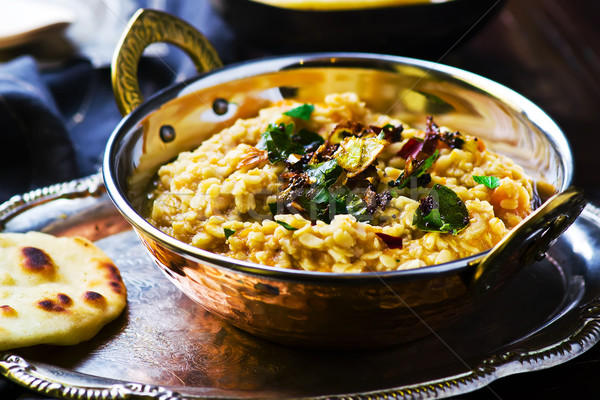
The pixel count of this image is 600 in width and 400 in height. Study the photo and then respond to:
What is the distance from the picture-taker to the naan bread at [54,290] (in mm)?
1725

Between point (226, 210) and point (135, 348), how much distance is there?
0.46 meters

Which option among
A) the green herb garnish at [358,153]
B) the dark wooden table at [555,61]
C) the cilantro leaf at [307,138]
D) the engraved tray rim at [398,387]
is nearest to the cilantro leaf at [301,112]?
the cilantro leaf at [307,138]

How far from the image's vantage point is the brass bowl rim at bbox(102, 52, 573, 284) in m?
1.49

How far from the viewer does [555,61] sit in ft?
12.5

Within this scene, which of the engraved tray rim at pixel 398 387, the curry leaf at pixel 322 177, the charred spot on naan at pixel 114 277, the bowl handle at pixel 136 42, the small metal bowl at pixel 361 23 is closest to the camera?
the engraved tray rim at pixel 398 387

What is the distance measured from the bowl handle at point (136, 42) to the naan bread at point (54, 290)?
55cm

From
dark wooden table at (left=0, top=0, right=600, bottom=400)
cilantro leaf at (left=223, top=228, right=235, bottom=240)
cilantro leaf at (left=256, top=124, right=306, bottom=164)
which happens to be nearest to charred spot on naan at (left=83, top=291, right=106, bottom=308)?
cilantro leaf at (left=223, top=228, right=235, bottom=240)

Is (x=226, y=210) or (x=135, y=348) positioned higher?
(x=226, y=210)

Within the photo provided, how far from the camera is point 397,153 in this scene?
208cm

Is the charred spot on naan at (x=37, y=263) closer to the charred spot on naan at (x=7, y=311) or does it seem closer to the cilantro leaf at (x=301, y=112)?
the charred spot on naan at (x=7, y=311)

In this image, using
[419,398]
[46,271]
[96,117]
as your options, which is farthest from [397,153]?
[96,117]

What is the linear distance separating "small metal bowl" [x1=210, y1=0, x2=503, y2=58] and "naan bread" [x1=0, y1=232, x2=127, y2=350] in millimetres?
1579

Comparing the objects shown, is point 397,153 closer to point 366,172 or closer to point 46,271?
point 366,172

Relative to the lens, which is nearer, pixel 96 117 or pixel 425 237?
pixel 425 237
